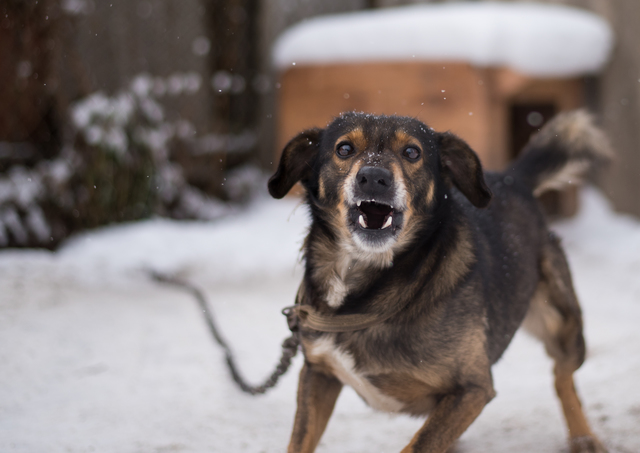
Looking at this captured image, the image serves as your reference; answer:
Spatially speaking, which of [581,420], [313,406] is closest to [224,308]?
[313,406]

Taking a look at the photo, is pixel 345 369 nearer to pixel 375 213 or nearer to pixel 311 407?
pixel 311 407

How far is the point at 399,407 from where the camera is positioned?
77.2 inches

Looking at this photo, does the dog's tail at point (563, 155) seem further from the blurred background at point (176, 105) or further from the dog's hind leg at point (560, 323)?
the blurred background at point (176, 105)

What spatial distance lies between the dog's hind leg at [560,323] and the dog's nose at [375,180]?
3.39ft

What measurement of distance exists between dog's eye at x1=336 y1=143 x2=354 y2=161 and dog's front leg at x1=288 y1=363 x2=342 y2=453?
76 centimetres

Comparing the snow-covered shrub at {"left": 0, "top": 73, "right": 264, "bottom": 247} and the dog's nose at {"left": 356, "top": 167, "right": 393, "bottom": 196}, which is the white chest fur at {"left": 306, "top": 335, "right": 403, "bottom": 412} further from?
the snow-covered shrub at {"left": 0, "top": 73, "right": 264, "bottom": 247}

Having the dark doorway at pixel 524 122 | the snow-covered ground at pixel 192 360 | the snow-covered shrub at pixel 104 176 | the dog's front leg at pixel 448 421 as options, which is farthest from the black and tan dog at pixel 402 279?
the dark doorway at pixel 524 122

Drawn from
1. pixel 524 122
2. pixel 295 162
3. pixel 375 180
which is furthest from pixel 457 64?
pixel 375 180

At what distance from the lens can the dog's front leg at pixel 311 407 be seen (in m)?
1.94

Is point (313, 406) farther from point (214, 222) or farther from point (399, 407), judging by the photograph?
point (214, 222)

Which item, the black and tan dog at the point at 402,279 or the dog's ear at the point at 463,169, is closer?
the black and tan dog at the point at 402,279

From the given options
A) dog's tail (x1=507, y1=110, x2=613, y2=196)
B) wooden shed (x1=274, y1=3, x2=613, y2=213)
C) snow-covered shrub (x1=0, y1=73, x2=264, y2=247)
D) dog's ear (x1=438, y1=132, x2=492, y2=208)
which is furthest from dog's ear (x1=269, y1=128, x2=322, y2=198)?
wooden shed (x1=274, y1=3, x2=613, y2=213)

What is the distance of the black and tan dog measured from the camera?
6.06ft

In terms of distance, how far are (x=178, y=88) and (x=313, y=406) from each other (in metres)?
5.43
